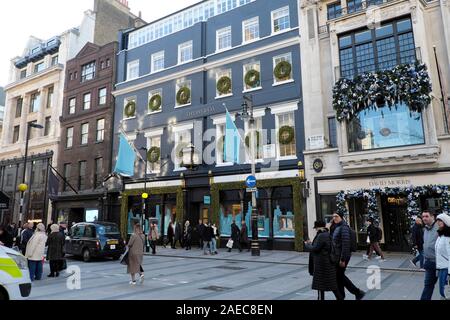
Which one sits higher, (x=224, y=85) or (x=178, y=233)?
(x=224, y=85)

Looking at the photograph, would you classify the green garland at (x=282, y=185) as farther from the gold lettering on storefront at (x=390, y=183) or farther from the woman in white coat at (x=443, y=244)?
the woman in white coat at (x=443, y=244)

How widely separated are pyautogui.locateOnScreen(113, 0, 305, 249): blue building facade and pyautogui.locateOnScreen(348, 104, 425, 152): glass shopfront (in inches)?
122

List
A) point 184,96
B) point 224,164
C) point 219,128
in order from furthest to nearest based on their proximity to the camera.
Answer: point 184,96
point 219,128
point 224,164

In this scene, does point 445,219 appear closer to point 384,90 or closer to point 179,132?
point 384,90

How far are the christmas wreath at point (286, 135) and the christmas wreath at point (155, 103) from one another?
416 inches

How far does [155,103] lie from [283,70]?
10.5 meters

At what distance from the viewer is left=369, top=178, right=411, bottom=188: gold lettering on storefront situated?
17.0m

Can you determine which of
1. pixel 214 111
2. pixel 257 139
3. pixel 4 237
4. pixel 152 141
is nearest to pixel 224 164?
pixel 257 139

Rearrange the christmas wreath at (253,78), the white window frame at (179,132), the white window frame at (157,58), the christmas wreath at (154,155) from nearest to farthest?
the christmas wreath at (253,78), the white window frame at (179,132), the christmas wreath at (154,155), the white window frame at (157,58)

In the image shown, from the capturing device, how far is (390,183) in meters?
17.4

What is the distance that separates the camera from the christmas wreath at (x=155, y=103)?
88.3 feet

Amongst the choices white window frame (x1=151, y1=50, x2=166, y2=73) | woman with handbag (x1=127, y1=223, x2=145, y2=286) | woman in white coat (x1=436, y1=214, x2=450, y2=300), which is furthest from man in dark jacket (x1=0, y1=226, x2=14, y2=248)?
white window frame (x1=151, y1=50, x2=166, y2=73)

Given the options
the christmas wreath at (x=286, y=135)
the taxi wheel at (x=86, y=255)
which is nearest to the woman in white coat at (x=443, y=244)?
the christmas wreath at (x=286, y=135)

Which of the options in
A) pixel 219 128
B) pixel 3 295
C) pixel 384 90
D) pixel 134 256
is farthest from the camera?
pixel 219 128
